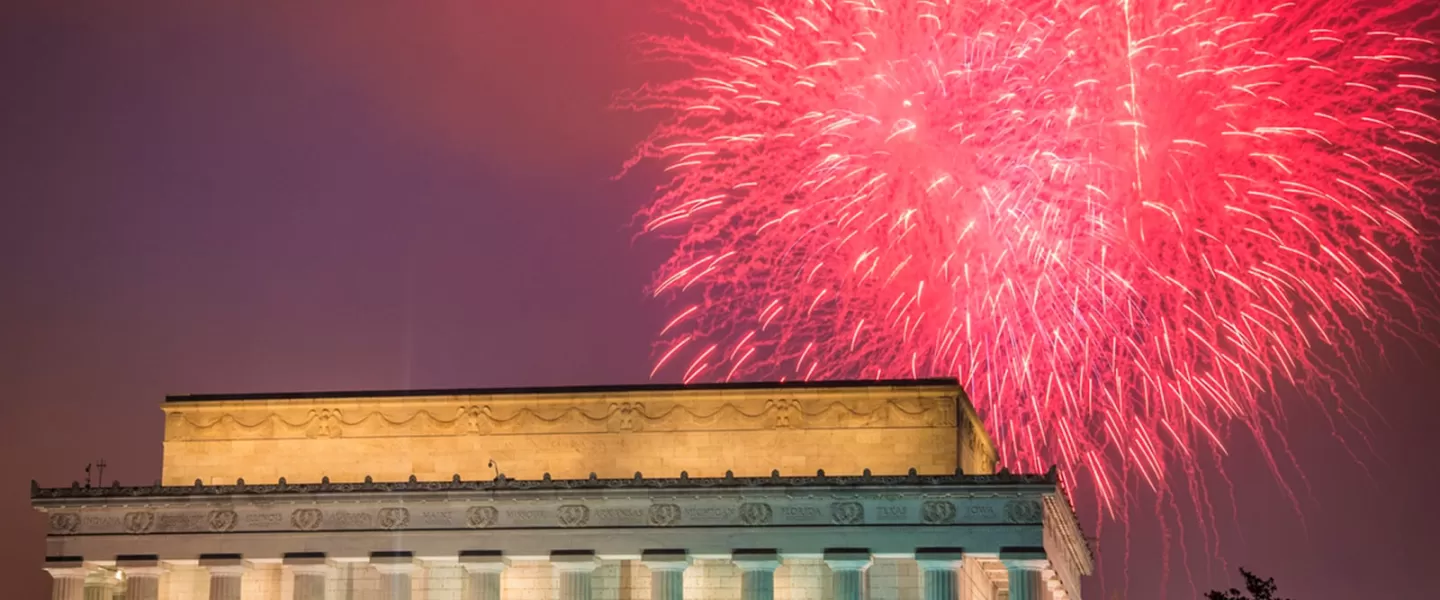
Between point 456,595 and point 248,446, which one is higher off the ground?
point 248,446

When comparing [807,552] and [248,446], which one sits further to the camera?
[248,446]

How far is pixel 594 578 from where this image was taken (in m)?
77.1

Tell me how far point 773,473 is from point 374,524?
14.0 meters

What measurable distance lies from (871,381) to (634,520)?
393 inches

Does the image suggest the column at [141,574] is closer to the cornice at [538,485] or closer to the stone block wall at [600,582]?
the stone block wall at [600,582]

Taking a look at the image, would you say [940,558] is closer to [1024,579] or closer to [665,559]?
[1024,579]

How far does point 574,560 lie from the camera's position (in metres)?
75.9

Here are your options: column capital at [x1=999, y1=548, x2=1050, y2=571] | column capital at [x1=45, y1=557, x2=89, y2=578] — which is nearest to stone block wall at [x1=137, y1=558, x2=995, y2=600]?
column capital at [x1=999, y1=548, x2=1050, y2=571]

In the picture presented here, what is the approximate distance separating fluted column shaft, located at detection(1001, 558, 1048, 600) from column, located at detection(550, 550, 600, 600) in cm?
1401

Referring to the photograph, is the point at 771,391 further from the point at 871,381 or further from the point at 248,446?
the point at 248,446

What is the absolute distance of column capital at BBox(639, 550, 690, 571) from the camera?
75.5 metres

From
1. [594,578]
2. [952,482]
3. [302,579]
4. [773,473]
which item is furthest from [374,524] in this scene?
[952,482]

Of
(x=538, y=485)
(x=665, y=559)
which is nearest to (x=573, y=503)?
(x=538, y=485)

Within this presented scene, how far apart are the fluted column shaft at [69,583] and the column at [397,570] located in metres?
10.8
